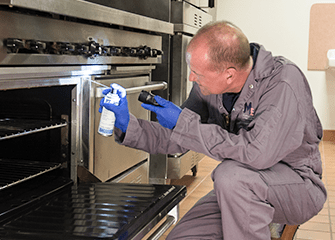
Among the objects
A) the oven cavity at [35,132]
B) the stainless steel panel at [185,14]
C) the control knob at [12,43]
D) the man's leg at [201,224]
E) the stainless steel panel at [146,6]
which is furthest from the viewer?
the stainless steel panel at [185,14]

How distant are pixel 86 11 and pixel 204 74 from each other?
19.8 inches

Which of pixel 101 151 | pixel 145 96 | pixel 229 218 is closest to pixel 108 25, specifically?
pixel 145 96

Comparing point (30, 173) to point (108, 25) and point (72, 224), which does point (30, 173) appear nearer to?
point (72, 224)

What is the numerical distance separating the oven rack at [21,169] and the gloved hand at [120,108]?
11.6 inches

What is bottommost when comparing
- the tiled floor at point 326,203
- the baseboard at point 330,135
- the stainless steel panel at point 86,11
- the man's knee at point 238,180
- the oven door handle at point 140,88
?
the tiled floor at point 326,203

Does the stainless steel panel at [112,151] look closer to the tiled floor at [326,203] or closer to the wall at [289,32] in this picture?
the tiled floor at [326,203]

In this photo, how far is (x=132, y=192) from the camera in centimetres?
163

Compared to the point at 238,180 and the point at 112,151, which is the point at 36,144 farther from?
the point at 238,180

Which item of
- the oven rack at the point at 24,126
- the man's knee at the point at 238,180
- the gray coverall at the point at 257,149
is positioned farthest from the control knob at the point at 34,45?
the man's knee at the point at 238,180

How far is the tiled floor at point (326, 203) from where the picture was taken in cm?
247

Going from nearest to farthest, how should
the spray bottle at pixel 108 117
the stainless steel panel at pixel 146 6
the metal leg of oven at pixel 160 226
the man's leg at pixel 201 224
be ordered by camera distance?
the metal leg of oven at pixel 160 226 → the spray bottle at pixel 108 117 → the man's leg at pixel 201 224 → the stainless steel panel at pixel 146 6

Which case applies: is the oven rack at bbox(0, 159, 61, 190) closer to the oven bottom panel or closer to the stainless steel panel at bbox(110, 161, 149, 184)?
the oven bottom panel

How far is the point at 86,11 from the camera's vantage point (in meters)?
1.50

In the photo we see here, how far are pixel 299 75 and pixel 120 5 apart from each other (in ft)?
3.01
